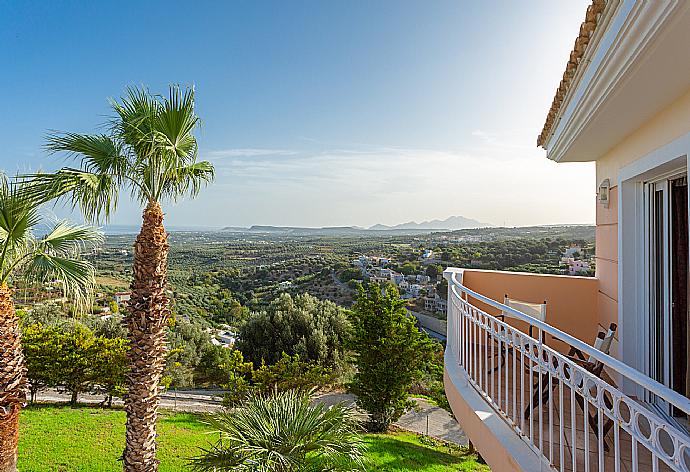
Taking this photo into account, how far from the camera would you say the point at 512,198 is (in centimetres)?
2034

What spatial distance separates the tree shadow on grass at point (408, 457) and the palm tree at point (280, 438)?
135 inches

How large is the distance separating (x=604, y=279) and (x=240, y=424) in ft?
17.6

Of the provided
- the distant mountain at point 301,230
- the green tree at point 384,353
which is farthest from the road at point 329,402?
the distant mountain at point 301,230

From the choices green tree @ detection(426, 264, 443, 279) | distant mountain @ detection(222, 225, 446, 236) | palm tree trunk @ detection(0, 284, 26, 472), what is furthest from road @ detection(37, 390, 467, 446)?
distant mountain @ detection(222, 225, 446, 236)

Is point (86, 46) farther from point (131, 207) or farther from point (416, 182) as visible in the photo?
point (416, 182)

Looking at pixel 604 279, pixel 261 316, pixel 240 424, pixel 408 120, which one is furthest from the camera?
pixel 261 316

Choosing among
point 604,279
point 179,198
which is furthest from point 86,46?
point 604,279

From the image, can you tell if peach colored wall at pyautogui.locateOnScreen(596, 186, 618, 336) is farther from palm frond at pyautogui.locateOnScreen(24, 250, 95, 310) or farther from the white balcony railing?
palm frond at pyautogui.locateOnScreen(24, 250, 95, 310)

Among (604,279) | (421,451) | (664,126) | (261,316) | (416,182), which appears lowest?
(421,451)

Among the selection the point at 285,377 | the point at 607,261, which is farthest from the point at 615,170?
the point at 285,377

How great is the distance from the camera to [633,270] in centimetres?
404

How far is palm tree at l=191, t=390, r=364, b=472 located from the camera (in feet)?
16.7

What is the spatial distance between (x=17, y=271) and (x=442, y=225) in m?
24.9

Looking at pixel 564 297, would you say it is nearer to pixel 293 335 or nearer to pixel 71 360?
pixel 71 360
